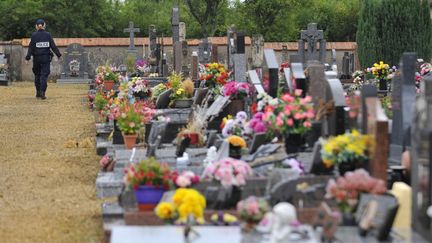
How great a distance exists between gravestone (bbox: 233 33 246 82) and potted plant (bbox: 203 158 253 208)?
574 centimetres

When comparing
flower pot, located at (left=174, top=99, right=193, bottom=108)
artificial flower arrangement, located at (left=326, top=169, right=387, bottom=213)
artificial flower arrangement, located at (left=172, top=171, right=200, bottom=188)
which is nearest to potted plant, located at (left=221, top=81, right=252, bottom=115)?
flower pot, located at (left=174, top=99, right=193, bottom=108)

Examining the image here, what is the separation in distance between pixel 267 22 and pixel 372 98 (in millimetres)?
37098

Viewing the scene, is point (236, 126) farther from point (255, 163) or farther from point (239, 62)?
point (239, 62)

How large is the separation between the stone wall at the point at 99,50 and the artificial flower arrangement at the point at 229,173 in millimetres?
28297

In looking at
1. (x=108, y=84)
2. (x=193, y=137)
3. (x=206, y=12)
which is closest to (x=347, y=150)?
(x=193, y=137)

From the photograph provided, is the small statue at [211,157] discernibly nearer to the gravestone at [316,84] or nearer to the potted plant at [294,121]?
the potted plant at [294,121]

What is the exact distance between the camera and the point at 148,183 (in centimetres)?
709

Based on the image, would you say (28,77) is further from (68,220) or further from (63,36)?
(68,220)

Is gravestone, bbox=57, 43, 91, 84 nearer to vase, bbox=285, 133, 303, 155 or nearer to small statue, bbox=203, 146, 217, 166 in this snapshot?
small statue, bbox=203, 146, 217, 166

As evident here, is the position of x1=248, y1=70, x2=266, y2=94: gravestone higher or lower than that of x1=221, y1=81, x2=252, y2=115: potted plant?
higher

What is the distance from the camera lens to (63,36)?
137ft

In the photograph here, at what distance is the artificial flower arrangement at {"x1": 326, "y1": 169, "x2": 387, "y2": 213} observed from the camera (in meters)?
6.30

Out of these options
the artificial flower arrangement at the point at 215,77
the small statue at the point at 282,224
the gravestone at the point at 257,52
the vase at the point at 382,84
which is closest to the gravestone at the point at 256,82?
the gravestone at the point at 257,52

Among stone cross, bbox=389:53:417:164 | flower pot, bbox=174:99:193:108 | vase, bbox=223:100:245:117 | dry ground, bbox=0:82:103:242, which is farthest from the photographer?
flower pot, bbox=174:99:193:108
